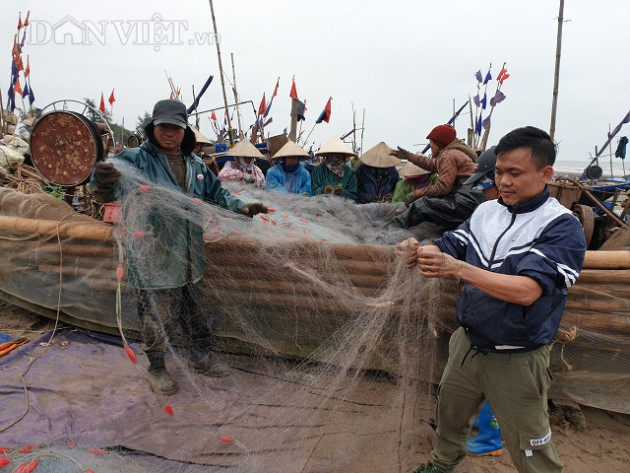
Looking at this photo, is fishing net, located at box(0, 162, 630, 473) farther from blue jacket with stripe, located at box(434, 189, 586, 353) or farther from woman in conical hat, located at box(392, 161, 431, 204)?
woman in conical hat, located at box(392, 161, 431, 204)

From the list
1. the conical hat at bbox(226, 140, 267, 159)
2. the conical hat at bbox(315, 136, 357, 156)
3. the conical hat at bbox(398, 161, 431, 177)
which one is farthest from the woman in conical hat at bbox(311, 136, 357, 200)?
the conical hat at bbox(226, 140, 267, 159)

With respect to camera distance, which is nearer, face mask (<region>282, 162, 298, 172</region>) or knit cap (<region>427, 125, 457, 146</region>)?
knit cap (<region>427, 125, 457, 146</region>)

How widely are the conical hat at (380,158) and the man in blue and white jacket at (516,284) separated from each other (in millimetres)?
3597

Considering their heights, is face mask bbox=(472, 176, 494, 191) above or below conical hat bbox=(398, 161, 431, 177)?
below

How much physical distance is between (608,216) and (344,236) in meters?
2.90

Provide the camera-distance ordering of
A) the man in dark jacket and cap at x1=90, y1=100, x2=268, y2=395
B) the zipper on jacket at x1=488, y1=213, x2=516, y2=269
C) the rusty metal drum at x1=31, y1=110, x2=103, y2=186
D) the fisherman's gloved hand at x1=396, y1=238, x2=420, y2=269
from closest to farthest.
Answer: the zipper on jacket at x1=488, y1=213, x2=516, y2=269 → the fisherman's gloved hand at x1=396, y1=238, x2=420, y2=269 → the man in dark jacket and cap at x1=90, y1=100, x2=268, y2=395 → the rusty metal drum at x1=31, y1=110, x2=103, y2=186

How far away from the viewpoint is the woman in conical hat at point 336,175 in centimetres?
547

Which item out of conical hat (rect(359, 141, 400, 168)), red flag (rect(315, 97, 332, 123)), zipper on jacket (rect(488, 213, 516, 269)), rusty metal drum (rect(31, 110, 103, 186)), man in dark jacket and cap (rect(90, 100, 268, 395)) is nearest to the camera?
zipper on jacket (rect(488, 213, 516, 269))

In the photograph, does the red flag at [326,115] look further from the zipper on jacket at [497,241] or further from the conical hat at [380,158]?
the zipper on jacket at [497,241]

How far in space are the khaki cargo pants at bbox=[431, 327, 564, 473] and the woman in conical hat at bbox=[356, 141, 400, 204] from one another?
370cm

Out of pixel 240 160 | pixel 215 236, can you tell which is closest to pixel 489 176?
pixel 215 236

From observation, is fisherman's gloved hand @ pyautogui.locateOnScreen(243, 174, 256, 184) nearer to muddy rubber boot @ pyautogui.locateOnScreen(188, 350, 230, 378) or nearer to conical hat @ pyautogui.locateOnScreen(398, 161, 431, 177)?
conical hat @ pyautogui.locateOnScreen(398, 161, 431, 177)

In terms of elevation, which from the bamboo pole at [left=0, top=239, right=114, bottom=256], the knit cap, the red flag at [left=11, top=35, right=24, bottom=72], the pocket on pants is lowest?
the pocket on pants

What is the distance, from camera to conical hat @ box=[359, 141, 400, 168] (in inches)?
213
